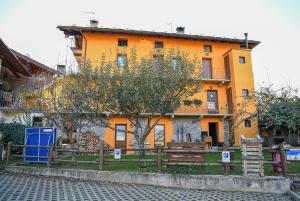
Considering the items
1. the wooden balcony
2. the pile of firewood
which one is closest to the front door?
the pile of firewood

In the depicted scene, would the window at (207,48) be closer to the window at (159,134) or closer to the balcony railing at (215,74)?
the balcony railing at (215,74)

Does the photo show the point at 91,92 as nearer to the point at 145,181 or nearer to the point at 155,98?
the point at 155,98

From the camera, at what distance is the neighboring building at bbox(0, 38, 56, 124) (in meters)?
18.7

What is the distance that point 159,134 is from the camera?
22469 millimetres

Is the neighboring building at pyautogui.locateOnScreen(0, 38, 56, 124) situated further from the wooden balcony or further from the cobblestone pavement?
the wooden balcony

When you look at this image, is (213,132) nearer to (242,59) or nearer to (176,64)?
(242,59)

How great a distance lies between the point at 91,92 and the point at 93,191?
557 centimetres

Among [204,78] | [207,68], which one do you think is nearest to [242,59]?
[207,68]

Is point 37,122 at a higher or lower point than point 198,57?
lower

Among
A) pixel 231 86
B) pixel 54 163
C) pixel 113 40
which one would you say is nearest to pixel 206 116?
pixel 231 86

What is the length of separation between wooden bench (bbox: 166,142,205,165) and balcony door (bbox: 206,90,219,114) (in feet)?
42.8

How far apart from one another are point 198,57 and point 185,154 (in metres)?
14.7

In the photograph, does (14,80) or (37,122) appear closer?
(37,122)

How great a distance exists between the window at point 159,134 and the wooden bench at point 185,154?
1138 cm
